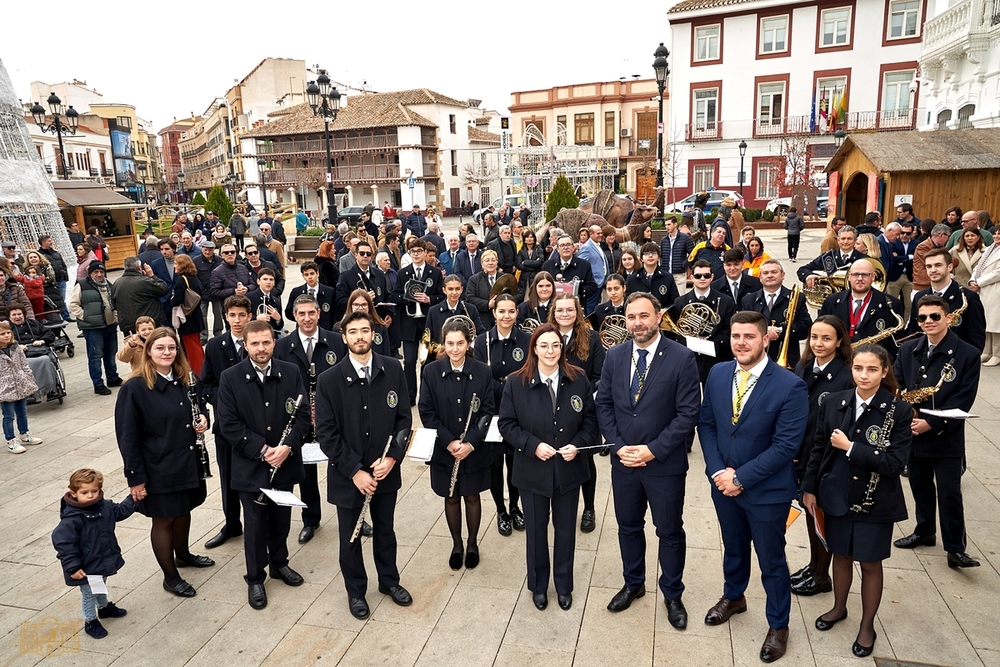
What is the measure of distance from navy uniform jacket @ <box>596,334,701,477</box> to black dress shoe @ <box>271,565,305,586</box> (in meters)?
2.57

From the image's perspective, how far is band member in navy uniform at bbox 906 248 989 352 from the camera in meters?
5.87

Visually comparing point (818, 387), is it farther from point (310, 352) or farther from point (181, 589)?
point (181, 589)

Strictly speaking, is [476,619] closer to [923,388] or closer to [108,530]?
[108,530]

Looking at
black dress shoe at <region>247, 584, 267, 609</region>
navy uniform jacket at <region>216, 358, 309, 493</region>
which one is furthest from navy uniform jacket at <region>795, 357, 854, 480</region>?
black dress shoe at <region>247, 584, 267, 609</region>

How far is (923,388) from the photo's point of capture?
495 centimetres

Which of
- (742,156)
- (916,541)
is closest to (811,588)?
(916,541)

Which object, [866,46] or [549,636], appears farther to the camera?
[866,46]

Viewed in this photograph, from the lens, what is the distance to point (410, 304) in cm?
915

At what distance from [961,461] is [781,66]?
37.4 metres

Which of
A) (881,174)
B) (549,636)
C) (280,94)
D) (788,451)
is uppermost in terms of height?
(280,94)

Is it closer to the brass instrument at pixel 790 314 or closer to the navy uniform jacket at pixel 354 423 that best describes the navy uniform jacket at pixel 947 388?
the brass instrument at pixel 790 314

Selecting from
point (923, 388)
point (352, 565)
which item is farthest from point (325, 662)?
point (923, 388)

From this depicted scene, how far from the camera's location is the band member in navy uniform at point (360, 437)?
4516mm

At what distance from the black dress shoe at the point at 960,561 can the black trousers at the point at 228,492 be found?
5460 millimetres
